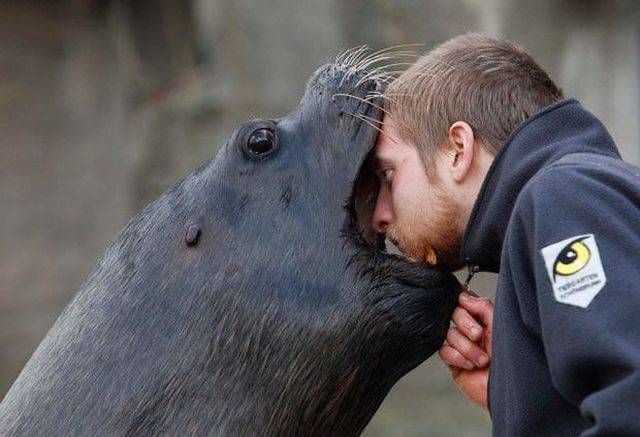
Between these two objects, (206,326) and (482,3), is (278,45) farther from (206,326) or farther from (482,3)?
(206,326)

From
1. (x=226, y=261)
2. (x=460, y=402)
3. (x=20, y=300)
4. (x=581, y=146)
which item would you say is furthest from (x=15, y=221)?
(x=581, y=146)

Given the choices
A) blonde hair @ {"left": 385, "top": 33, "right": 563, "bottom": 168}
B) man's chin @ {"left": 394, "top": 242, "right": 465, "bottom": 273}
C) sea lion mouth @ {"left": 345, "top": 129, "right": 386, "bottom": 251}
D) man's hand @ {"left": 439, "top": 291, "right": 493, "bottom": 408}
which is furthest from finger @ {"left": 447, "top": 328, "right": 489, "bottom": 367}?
blonde hair @ {"left": 385, "top": 33, "right": 563, "bottom": 168}

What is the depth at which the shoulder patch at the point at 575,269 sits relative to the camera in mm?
2158

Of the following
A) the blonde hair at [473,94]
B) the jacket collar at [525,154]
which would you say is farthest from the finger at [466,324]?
the blonde hair at [473,94]

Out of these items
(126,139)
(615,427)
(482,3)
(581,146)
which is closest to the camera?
(615,427)

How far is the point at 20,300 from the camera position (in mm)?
7004

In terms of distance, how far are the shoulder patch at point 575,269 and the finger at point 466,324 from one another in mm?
534

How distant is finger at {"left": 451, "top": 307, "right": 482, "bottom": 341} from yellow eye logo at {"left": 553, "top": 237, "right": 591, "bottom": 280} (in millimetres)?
548

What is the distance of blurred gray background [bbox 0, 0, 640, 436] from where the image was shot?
6426mm

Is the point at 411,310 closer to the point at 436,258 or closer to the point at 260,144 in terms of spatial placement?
the point at 436,258

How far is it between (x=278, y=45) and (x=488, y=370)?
3879 millimetres

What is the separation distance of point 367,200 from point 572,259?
2.49 ft

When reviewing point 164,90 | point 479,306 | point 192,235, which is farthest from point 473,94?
point 164,90

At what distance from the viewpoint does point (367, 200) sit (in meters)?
2.88
